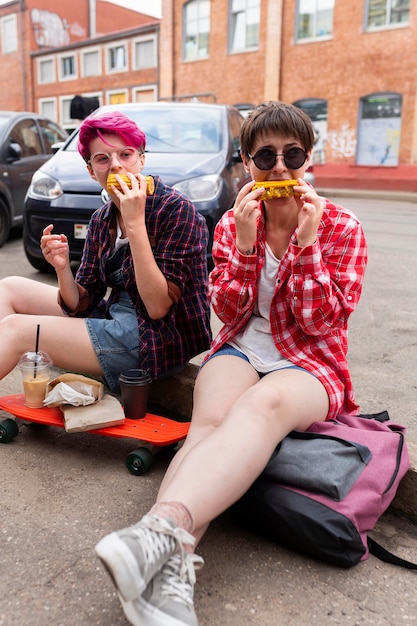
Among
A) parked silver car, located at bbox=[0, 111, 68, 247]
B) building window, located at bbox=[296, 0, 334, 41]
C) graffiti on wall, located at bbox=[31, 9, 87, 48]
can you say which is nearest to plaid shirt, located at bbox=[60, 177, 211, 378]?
parked silver car, located at bbox=[0, 111, 68, 247]

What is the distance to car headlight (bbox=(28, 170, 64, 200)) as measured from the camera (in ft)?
18.3

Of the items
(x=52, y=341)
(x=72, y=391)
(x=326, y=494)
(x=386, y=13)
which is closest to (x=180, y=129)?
(x=52, y=341)

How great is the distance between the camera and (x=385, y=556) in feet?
6.48

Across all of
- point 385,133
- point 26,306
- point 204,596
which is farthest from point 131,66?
point 204,596

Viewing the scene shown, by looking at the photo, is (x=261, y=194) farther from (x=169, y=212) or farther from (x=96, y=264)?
(x=96, y=264)

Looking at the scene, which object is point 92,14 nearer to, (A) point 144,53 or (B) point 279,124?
(A) point 144,53

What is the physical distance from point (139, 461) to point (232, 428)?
29.8 inches

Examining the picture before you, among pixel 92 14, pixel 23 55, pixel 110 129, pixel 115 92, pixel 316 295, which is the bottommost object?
pixel 316 295

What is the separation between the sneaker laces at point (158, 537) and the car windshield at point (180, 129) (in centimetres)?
474

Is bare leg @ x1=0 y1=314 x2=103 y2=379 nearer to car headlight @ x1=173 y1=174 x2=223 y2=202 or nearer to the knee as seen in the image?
the knee

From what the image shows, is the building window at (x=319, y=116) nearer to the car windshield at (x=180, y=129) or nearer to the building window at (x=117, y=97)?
the building window at (x=117, y=97)

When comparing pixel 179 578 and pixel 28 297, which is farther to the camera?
pixel 28 297

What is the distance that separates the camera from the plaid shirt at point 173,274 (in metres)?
2.71

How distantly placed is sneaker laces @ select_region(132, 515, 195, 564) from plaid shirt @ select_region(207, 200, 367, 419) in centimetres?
91
